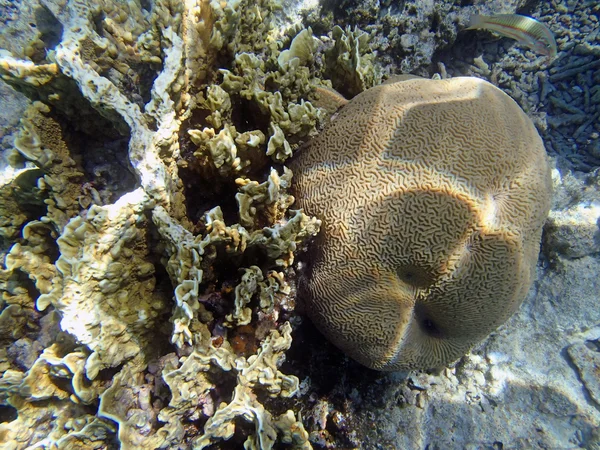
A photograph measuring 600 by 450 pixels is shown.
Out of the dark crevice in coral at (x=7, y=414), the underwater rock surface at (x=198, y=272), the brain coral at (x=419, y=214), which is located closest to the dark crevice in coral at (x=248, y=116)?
the underwater rock surface at (x=198, y=272)

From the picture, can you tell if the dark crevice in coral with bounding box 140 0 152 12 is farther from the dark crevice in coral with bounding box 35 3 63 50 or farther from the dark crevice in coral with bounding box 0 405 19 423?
the dark crevice in coral with bounding box 0 405 19 423

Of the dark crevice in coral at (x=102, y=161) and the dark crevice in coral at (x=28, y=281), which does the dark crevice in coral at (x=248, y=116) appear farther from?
the dark crevice in coral at (x=28, y=281)

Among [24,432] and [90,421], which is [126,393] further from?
[24,432]

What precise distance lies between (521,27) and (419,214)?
327cm

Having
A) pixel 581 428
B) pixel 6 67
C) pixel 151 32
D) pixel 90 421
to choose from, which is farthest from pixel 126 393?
pixel 581 428

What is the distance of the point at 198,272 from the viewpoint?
1.86 m

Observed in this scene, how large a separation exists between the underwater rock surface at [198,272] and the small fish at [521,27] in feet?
6.27

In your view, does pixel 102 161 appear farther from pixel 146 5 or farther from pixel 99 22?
pixel 146 5

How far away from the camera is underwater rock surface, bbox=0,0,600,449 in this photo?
1915 millimetres

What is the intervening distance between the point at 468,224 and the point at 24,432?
3241 millimetres

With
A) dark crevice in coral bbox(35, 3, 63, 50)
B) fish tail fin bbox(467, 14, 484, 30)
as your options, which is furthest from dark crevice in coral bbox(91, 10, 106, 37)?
fish tail fin bbox(467, 14, 484, 30)

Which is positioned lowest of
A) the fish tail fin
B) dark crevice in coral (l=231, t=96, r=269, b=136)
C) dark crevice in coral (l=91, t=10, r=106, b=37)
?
the fish tail fin

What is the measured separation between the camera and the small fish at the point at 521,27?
12.1ft

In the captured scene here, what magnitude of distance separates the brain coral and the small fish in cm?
187
